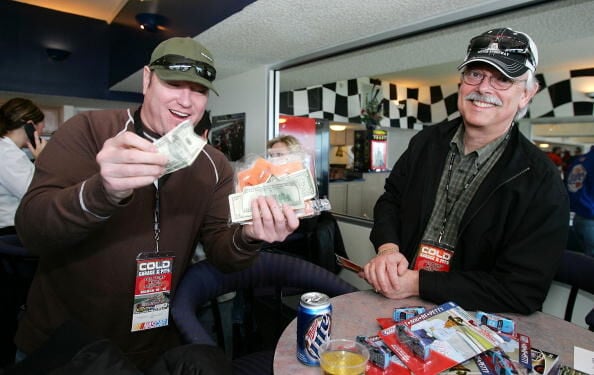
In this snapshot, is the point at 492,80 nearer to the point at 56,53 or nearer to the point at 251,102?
the point at 251,102

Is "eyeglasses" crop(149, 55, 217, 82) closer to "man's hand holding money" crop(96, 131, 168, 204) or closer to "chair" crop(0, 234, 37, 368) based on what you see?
"man's hand holding money" crop(96, 131, 168, 204)

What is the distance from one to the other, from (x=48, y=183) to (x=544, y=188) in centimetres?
153

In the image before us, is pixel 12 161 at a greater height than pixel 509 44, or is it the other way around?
pixel 509 44

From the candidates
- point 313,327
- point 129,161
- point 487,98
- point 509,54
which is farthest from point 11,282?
point 509,54

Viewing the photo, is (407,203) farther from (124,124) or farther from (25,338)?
(25,338)

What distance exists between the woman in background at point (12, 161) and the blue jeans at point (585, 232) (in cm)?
362

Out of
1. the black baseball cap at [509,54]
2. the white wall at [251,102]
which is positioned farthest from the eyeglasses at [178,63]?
the white wall at [251,102]

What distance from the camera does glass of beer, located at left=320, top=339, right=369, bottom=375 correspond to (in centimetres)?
76

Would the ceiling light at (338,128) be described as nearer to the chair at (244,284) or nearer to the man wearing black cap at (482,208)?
the man wearing black cap at (482,208)

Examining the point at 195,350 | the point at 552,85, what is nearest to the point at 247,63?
the point at 195,350

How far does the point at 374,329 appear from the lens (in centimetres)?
104

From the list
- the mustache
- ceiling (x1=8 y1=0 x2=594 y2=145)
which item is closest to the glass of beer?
the mustache

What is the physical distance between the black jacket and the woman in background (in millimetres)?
2456

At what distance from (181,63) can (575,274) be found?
1.63 metres
